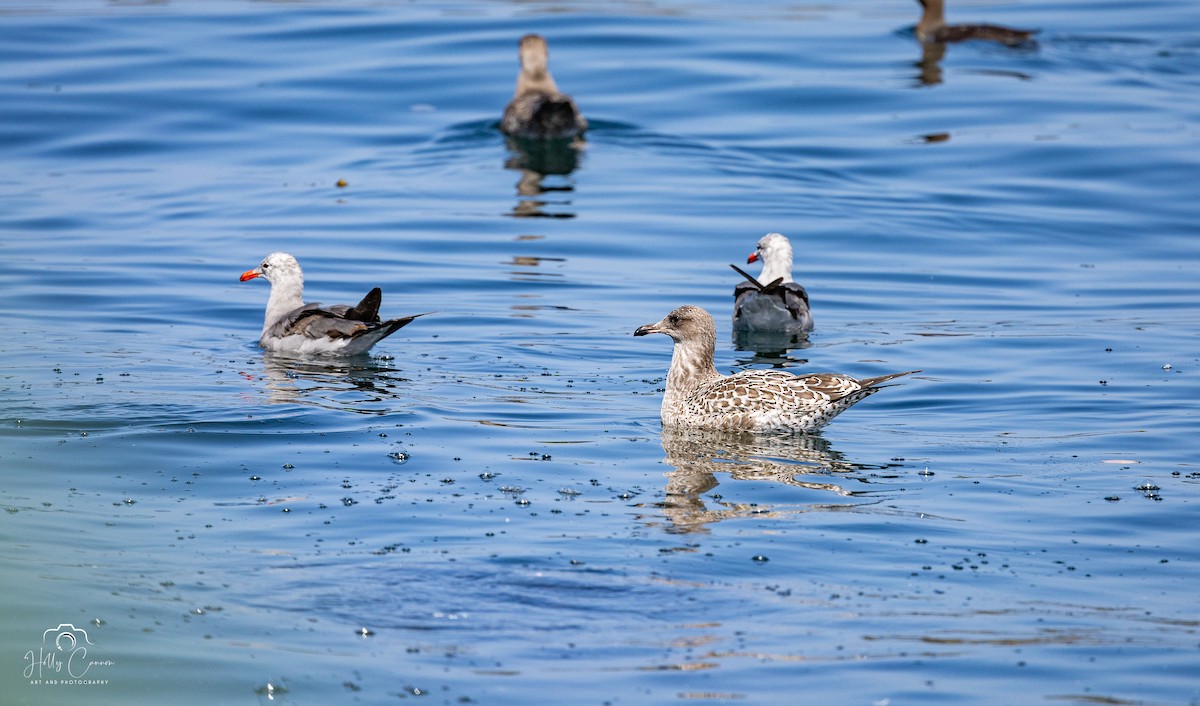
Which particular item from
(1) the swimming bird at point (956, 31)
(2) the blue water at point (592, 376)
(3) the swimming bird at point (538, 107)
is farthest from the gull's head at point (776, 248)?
(1) the swimming bird at point (956, 31)

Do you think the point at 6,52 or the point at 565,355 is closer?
the point at 565,355

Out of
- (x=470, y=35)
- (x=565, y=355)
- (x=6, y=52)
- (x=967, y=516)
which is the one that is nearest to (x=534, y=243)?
(x=565, y=355)

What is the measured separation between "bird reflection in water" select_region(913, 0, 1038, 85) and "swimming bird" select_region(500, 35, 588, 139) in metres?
7.29

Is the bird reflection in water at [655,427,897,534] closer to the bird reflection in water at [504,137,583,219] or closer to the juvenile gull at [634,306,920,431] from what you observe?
the juvenile gull at [634,306,920,431]

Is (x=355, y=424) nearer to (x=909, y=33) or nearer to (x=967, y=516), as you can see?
(x=967, y=516)

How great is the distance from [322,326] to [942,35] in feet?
65.2

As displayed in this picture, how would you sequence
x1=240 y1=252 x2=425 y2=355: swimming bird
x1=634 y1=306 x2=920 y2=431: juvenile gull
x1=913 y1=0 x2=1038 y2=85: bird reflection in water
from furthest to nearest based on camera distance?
1. x1=913 y1=0 x2=1038 y2=85: bird reflection in water
2. x1=240 y1=252 x2=425 y2=355: swimming bird
3. x1=634 y1=306 x2=920 y2=431: juvenile gull

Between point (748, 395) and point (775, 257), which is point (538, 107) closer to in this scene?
point (775, 257)

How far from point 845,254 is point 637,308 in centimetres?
420

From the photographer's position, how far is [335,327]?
14055 mm

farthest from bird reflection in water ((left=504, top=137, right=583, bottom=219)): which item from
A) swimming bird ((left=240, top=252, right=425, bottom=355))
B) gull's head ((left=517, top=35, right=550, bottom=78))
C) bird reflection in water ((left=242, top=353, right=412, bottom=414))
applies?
bird reflection in water ((left=242, top=353, right=412, bottom=414))

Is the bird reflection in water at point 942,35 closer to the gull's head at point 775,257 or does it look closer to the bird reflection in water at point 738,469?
the gull's head at point 775,257

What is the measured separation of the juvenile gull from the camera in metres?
11.6

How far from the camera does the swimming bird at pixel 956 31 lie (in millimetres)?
30016
